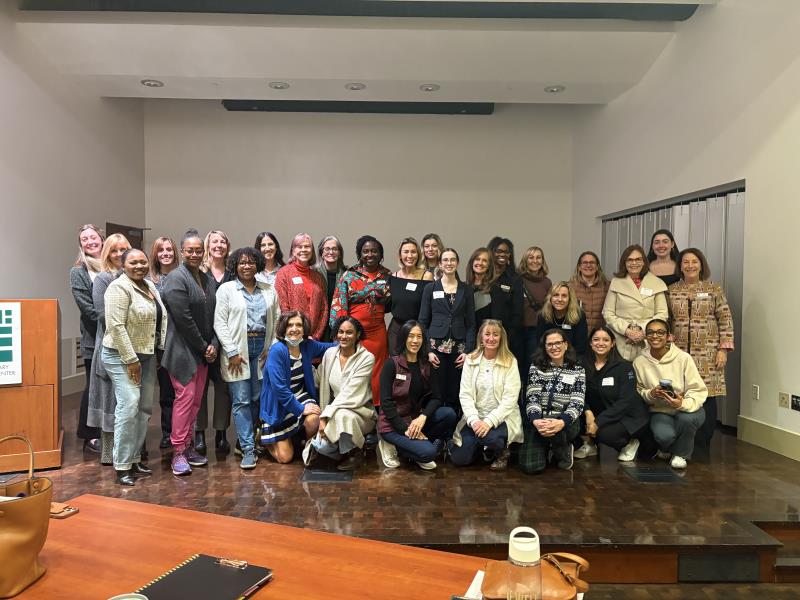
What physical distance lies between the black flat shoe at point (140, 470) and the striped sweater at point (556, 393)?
253cm

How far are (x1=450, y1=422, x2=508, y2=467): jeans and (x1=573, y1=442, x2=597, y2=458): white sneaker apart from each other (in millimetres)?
652

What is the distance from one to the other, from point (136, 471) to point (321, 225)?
470 centimetres

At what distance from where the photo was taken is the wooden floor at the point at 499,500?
2.73m

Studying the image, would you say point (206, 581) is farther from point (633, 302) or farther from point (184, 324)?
point (633, 302)

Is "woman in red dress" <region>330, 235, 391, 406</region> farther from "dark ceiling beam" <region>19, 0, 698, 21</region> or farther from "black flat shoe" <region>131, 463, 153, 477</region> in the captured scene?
"dark ceiling beam" <region>19, 0, 698, 21</region>

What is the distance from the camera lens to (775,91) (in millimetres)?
4109

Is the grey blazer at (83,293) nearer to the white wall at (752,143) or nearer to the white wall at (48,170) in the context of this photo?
the white wall at (48,170)

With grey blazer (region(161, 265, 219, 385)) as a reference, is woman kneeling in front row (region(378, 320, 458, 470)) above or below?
below

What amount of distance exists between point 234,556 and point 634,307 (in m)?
3.79

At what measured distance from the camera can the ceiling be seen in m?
4.98

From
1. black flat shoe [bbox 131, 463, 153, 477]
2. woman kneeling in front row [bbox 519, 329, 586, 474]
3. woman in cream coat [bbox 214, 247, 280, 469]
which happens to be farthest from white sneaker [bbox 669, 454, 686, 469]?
black flat shoe [bbox 131, 463, 153, 477]

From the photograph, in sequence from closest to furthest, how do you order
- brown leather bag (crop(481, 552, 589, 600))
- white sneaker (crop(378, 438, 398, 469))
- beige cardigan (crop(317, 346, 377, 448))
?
1. brown leather bag (crop(481, 552, 589, 600))
2. beige cardigan (crop(317, 346, 377, 448))
3. white sneaker (crop(378, 438, 398, 469))

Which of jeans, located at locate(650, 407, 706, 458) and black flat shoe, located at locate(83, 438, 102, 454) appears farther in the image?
black flat shoe, located at locate(83, 438, 102, 454)

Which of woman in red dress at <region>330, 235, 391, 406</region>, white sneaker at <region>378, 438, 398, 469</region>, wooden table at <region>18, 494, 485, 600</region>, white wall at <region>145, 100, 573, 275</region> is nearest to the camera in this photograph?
wooden table at <region>18, 494, 485, 600</region>
